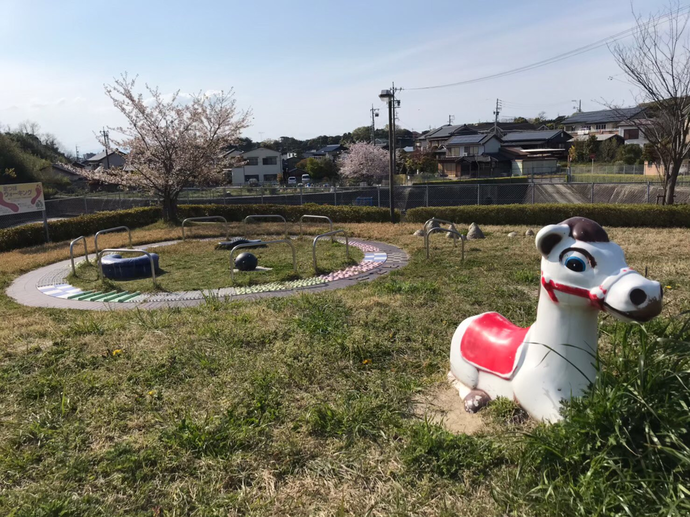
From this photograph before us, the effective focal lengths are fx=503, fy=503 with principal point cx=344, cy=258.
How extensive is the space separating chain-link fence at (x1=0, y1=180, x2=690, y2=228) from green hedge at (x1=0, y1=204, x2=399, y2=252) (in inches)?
191

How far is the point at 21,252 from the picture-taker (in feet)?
49.4

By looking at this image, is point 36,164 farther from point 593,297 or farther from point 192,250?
point 593,297

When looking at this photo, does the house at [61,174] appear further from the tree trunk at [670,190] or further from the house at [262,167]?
the tree trunk at [670,190]

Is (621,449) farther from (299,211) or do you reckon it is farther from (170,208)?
(170,208)

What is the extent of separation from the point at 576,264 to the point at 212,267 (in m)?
9.29

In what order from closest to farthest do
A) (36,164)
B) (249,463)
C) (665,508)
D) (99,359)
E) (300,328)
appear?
1. (665,508)
2. (249,463)
3. (99,359)
4. (300,328)
5. (36,164)

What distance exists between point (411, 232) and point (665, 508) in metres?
13.5

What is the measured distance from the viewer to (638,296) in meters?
2.80

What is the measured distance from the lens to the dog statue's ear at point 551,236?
327 centimetres

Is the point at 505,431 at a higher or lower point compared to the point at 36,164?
lower

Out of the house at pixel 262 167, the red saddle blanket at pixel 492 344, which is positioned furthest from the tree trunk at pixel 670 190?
the house at pixel 262 167

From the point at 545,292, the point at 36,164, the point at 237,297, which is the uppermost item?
the point at 36,164

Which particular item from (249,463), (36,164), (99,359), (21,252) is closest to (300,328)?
(99,359)

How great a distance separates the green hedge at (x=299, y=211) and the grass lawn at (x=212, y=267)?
542 centimetres
